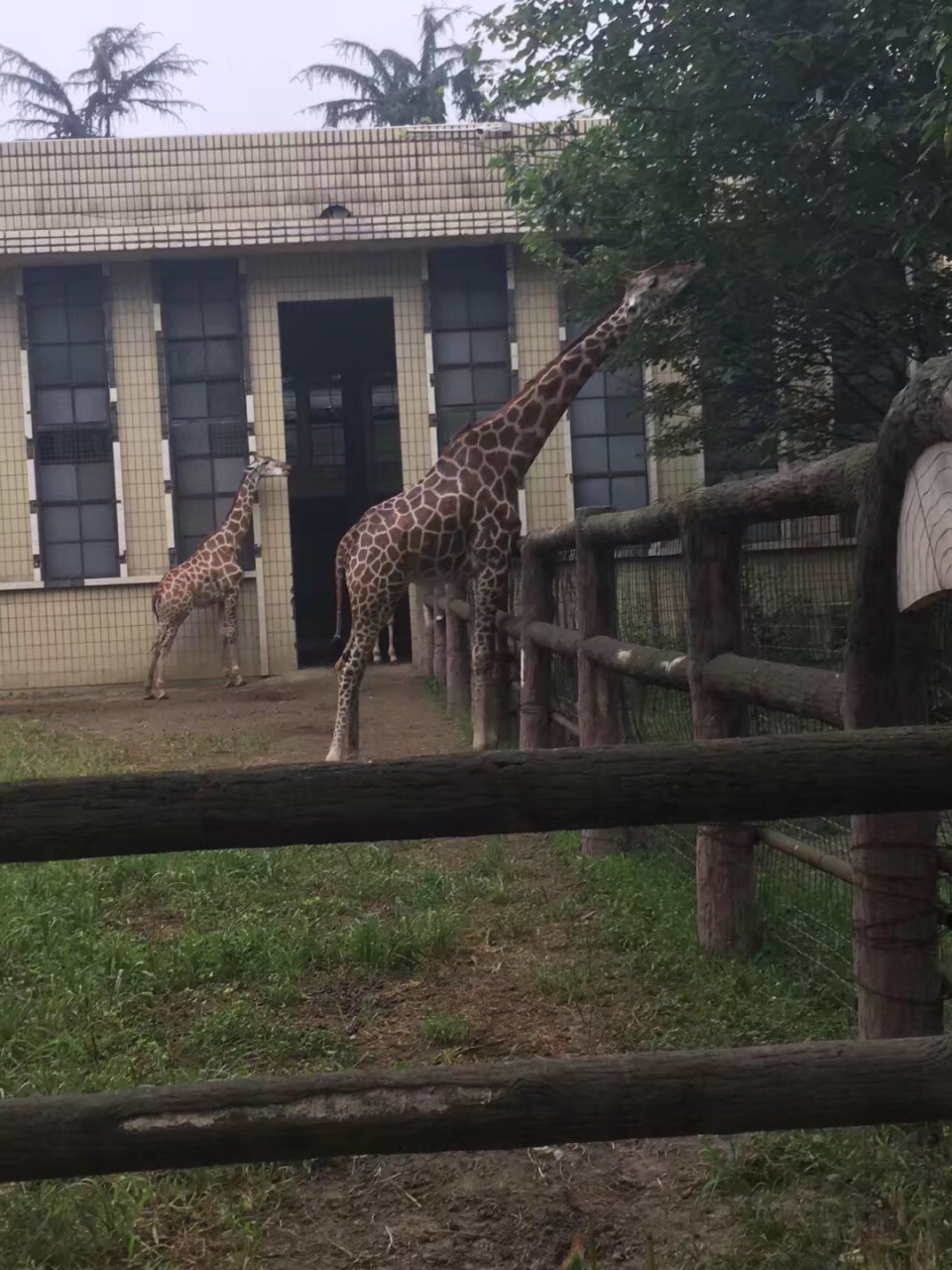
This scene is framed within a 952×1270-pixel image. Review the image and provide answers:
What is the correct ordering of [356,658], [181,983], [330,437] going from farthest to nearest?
[330,437]
[356,658]
[181,983]

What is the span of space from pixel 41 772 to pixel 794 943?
4.52 m

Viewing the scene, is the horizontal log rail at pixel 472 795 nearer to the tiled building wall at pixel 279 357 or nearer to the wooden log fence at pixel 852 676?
the wooden log fence at pixel 852 676

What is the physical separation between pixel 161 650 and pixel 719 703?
934 cm

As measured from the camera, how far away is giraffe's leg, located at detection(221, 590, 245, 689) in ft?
42.1

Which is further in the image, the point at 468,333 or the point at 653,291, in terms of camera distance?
the point at 468,333

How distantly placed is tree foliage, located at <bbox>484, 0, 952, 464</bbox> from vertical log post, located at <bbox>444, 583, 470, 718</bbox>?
2442mm

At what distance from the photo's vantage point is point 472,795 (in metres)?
1.80

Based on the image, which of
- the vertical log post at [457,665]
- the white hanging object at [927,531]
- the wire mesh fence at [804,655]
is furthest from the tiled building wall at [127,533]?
the white hanging object at [927,531]

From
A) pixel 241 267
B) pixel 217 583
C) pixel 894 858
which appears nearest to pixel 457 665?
pixel 217 583

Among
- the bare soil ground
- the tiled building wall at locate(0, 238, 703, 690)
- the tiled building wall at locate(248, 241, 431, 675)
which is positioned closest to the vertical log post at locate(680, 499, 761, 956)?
the bare soil ground

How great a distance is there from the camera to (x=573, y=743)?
595 centimetres

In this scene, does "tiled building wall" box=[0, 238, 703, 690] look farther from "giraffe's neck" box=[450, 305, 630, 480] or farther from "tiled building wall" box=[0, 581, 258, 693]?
"giraffe's neck" box=[450, 305, 630, 480]

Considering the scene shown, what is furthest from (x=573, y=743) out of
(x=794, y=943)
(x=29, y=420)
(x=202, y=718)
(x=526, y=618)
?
(x=29, y=420)

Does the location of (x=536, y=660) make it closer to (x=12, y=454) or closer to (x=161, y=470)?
(x=161, y=470)
